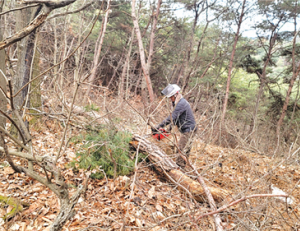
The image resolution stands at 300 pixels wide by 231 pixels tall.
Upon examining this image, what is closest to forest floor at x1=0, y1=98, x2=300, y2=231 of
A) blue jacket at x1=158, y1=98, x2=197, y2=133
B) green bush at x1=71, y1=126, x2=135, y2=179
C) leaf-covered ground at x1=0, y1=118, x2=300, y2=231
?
leaf-covered ground at x1=0, y1=118, x2=300, y2=231

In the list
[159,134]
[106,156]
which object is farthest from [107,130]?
[159,134]

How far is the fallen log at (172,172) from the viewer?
311 centimetres

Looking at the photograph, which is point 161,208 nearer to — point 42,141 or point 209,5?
point 42,141

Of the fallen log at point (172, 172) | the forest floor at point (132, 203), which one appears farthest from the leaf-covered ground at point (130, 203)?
the fallen log at point (172, 172)

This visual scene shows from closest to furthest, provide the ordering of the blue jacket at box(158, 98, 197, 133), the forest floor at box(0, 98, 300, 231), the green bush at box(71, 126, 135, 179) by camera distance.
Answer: the forest floor at box(0, 98, 300, 231) < the green bush at box(71, 126, 135, 179) < the blue jacket at box(158, 98, 197, 133)

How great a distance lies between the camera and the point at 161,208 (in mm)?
3078

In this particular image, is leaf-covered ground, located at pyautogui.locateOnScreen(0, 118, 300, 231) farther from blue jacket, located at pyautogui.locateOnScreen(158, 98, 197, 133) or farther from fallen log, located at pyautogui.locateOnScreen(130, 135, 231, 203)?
blue jacket, located at pyautogui.locateOnScreen(158, 98, 197, 133)

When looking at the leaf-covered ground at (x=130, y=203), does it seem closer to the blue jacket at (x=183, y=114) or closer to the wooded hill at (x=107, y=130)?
the wooded hill at (x=107, y=130)

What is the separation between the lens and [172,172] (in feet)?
11.9

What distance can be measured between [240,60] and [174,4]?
223 inches

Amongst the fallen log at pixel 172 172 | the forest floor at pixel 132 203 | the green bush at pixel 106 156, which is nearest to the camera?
the forest floor at pixel 132 203

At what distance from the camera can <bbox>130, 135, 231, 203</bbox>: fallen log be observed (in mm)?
3110

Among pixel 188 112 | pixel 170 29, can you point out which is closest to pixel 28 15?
pixel 188 112

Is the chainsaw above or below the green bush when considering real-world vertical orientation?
above
